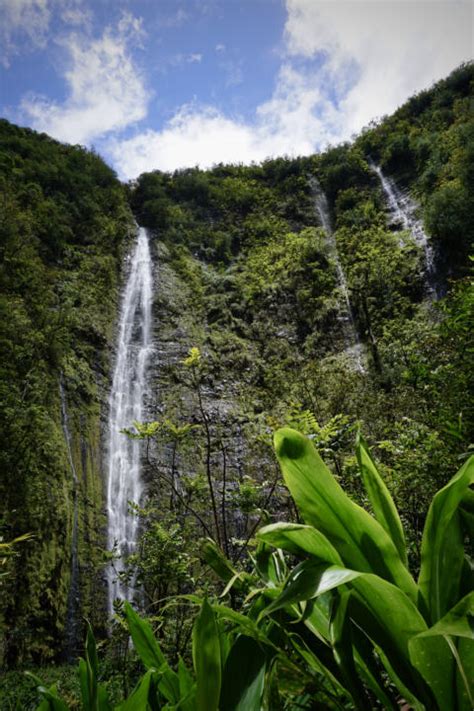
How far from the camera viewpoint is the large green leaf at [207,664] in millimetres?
623

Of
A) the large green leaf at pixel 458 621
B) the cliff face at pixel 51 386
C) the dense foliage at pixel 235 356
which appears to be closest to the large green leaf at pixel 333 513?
the dense foliage at pixel 235 356

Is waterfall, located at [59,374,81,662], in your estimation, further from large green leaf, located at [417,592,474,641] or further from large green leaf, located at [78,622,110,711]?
large green leaf, located at [417,592,474,641]

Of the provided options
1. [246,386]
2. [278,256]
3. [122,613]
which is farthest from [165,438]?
[278,256]

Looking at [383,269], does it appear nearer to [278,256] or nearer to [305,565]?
[278,256]

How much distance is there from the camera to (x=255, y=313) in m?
14.9

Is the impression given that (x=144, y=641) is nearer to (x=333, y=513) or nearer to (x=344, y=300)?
(x=333, y=513)

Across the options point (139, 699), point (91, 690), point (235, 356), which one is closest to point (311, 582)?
point (139, 699)

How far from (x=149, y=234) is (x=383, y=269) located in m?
10.0

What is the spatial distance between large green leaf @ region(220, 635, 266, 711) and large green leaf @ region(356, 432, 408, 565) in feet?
1.07

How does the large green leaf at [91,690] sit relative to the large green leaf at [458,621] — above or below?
below

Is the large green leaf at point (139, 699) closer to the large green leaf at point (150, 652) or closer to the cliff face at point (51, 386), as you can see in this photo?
the large green leaf at point (150, 652)

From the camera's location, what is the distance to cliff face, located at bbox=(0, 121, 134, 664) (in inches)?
241

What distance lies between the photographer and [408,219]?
52.1 feet

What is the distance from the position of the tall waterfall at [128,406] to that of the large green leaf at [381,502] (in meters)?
5.61
